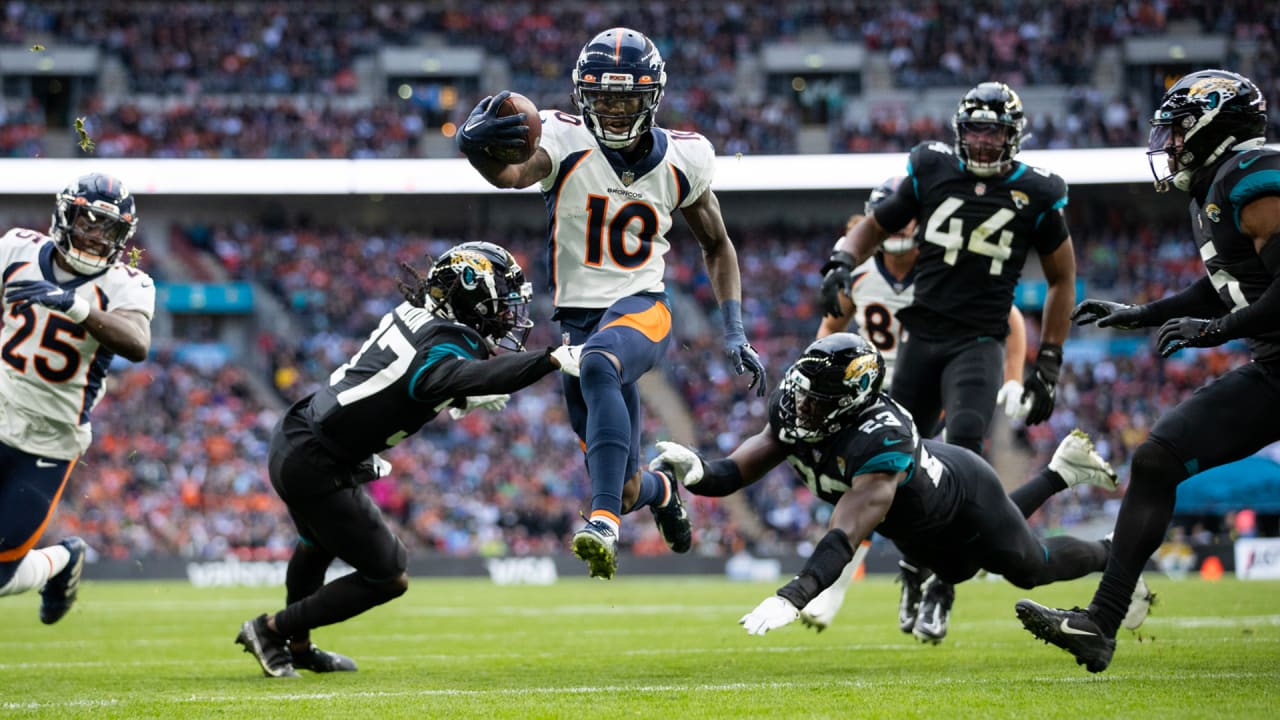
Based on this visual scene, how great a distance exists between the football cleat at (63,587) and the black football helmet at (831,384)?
468cm

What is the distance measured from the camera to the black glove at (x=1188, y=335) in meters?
5.57

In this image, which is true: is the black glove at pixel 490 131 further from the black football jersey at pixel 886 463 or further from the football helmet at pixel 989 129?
the football helmet at pixel 989 129

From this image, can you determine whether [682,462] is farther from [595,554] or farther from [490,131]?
[490,131]

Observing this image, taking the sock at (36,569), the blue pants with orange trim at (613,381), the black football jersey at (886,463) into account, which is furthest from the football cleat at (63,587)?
the black football jersey at (886,463)

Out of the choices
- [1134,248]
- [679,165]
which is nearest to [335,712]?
[679,165]

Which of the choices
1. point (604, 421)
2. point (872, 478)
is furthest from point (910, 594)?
point (604, 421)

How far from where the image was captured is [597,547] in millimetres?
5570

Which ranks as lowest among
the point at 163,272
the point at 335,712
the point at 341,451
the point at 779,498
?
the point at 779,498

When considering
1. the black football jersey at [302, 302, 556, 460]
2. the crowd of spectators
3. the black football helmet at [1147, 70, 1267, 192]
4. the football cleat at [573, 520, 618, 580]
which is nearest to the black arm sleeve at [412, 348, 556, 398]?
the black football jersey at [302, 302, 556, 460]

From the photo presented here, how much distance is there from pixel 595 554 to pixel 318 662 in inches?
98.6

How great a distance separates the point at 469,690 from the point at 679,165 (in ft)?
9.07

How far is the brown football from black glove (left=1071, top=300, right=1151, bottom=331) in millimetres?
2617

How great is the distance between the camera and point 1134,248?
29.3 m

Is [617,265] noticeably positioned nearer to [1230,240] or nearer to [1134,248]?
[1230,240]
